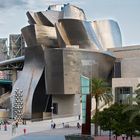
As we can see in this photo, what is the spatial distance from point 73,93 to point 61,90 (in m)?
2.19

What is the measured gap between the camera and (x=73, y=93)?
220ft

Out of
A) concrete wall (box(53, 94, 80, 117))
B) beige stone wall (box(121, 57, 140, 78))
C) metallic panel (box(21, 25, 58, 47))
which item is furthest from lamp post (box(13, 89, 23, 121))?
beige stone wall (box(121, 57, 140, 78))

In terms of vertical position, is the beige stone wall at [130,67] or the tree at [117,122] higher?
the beige stone wall at [130,67]

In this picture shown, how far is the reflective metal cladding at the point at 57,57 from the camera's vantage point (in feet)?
219

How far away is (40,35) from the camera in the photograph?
71688mm

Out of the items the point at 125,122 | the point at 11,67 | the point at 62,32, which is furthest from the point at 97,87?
the point at 11,67

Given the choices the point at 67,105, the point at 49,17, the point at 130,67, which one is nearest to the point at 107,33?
the point at 130,67

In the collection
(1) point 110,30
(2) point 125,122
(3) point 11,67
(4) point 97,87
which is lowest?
(2) point 125,122

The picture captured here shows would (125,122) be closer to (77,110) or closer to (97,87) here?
(97,87)

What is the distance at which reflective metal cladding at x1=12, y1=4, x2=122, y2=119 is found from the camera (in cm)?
6662

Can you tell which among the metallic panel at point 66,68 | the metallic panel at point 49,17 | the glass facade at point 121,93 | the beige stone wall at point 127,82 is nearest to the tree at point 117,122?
the beige stone wall at point 127,82

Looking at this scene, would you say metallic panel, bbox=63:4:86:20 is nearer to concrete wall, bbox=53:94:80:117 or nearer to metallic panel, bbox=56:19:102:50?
metallic panel, bbox=56:19:102:50

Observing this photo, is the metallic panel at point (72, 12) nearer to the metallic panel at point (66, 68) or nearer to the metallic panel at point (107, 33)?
the metallic panel at point (107, 33)

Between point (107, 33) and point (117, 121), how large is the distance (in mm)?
48466
